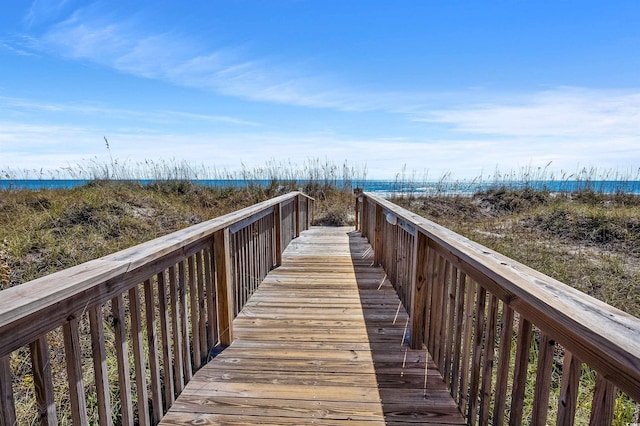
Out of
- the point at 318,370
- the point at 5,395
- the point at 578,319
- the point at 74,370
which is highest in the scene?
the point at 578,319

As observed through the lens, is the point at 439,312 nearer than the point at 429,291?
Yes

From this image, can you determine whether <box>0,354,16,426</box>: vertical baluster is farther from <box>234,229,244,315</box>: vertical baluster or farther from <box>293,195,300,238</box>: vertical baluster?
<box>293,195,300,238</box>: vertical baluster

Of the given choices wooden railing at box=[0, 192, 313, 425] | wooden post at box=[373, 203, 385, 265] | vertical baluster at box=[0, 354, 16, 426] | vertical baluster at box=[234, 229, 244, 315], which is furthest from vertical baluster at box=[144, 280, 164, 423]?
wooden post at box=[373, 203, 385, 265]

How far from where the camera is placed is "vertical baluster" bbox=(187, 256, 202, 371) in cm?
193

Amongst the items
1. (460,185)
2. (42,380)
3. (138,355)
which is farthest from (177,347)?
(460,185)

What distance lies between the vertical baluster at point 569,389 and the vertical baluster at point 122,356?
1528 mm

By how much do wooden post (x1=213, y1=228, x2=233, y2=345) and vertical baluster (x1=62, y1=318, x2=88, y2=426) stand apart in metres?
1.21

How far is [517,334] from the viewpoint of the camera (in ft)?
4.89

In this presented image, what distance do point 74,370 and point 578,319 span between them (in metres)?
1.47

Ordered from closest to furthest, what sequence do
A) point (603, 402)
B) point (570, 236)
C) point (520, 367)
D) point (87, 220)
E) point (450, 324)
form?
point (603, 402)
point (520, 367)
point (450, 324)
point (87, 220)
point (570, 236)

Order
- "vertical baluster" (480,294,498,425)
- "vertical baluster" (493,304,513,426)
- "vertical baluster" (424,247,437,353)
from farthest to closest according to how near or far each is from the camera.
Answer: "vertical baluster" (424,247,437,353), "vertical baluster" (480,294,498,425), "vertical baluster" (493,304,513,426)

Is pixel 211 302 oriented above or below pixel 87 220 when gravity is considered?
below

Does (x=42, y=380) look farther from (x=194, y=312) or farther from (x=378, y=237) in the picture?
(x=378, y=237)

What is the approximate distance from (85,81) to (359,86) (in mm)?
8421
